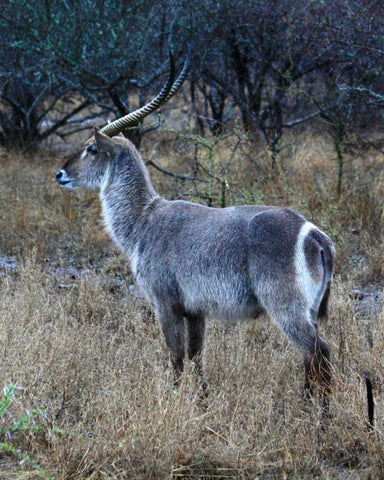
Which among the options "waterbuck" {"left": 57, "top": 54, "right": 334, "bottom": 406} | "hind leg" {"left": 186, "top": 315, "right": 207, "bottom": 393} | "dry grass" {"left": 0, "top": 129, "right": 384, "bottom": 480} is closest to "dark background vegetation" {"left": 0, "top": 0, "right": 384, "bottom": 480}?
"dry grass" {"left": 0, "top": 129, "right": 384, "bottom": 480}

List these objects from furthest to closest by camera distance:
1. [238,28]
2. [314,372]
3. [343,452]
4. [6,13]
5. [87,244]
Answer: [238,28]
[6,13]
[87,244]
[314,372]
[343,452]

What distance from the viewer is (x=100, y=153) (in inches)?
215

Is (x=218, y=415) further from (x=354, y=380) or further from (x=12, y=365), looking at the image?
(x=12, y=365)

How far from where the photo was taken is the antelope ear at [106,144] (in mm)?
5344

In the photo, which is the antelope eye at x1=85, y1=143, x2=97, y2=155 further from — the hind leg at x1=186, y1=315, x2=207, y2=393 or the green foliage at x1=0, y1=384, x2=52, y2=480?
the green foliage at x1=0, y1=384, x2=52, y2=480

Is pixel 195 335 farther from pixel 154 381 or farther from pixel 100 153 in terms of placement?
pixel 100 153

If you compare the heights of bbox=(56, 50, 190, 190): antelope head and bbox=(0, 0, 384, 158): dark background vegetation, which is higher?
bbox=(0, 0, 384, 158): dark background vegetation

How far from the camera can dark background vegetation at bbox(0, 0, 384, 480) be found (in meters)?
3.76

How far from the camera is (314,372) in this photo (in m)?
4.29

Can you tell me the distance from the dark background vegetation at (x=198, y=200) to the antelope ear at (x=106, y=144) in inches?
49.2

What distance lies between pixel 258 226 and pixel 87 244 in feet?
11.9

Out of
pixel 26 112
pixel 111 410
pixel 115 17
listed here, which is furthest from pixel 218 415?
pixel 26 112

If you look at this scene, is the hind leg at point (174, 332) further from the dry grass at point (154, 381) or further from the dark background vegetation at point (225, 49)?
the dark background vegetation at point (225, 49)

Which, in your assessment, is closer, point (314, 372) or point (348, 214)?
point (314, 372)
